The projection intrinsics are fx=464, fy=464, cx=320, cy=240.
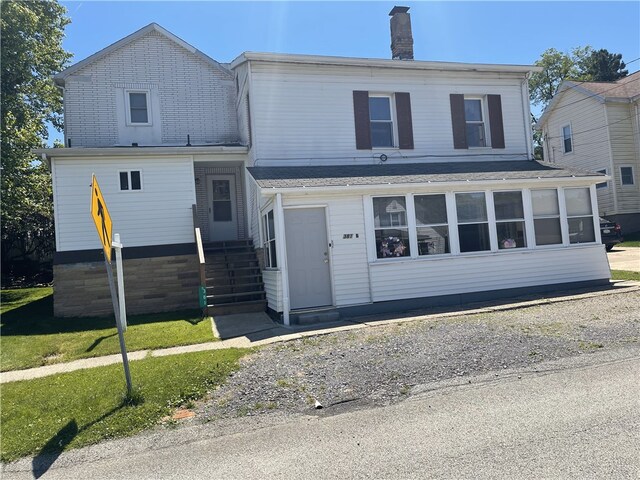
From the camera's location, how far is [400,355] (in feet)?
22.4

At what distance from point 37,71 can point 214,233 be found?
1372 centimetres

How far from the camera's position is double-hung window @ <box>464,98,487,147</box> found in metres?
14.2

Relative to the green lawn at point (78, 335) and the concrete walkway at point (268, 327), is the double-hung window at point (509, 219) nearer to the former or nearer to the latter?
the concrete walkway at point (268, 327)

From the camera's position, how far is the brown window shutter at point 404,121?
13359 mm

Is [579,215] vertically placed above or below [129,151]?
below

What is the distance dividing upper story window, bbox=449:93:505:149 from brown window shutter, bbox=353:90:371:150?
3.01 metres

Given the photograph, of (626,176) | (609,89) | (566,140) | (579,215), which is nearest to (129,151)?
(579,215)

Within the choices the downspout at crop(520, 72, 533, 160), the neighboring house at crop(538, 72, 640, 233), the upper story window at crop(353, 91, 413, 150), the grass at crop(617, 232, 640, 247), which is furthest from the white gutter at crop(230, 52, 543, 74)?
the neighboring house at crop(538, 72, 640, 233)

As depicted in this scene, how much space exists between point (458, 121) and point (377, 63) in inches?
118

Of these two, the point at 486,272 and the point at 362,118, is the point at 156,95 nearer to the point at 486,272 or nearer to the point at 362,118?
the point at 362,118

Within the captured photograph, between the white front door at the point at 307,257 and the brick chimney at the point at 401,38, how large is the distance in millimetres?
7626

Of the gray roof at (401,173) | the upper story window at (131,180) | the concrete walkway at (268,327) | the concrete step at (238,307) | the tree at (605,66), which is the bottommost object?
the concrete walkway at (268,327)

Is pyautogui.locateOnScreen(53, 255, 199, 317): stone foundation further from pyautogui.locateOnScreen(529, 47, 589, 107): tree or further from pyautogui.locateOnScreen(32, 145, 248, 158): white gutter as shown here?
pyautogui.locateOnScreen(529, 47, 589, 107): tree

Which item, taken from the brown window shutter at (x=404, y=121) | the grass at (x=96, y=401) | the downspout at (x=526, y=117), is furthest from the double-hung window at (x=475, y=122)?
the grass at (x=96, y=401)
